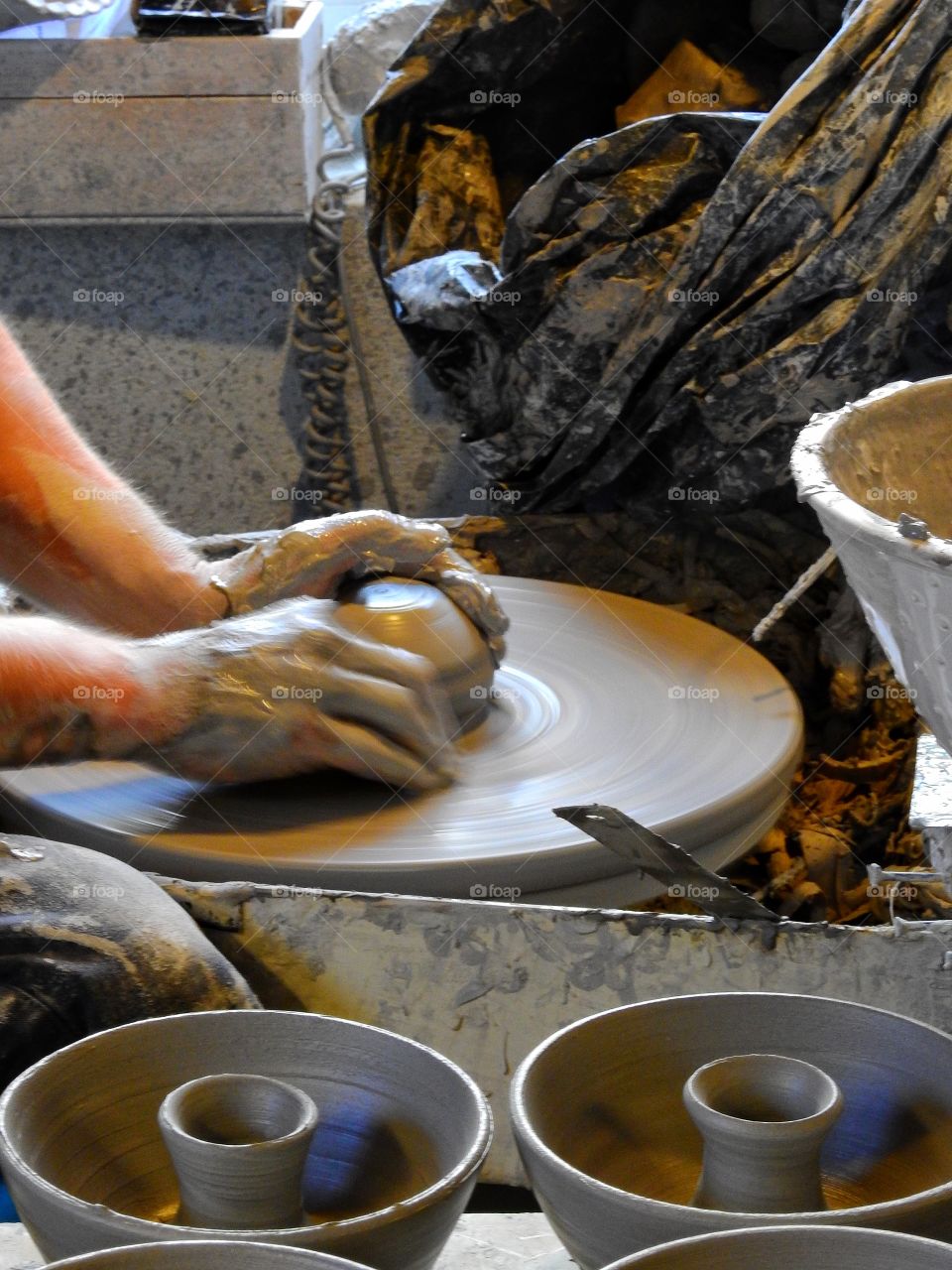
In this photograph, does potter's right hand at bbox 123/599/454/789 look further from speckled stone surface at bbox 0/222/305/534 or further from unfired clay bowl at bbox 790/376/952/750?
speckled stone surface at bbox 0/222/305/534

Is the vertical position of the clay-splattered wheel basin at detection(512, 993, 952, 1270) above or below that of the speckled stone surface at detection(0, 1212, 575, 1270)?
above

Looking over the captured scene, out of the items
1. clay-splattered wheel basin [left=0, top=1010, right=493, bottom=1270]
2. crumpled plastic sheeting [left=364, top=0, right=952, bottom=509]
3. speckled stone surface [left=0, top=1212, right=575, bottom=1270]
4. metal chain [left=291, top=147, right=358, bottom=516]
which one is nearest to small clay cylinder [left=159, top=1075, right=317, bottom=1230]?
clay-splattered wheel basin [left=0, top=1010, right=493, bottom=1270]

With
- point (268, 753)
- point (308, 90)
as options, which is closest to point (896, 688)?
point (268, 753)

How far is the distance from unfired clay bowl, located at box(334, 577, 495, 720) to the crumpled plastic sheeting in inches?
29.3

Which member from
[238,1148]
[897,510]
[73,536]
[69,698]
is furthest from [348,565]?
[238,1148]

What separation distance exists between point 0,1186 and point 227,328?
268 centimetres

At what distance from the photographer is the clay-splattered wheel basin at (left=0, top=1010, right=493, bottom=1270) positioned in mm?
675

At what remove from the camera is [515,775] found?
5.46 ft

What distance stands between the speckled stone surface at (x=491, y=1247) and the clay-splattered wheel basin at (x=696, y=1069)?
90 millimetres

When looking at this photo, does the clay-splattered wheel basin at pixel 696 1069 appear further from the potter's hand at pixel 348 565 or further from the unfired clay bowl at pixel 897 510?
the potter's hand at pixel 348 565

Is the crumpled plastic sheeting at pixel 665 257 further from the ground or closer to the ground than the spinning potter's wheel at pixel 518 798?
further from the ground

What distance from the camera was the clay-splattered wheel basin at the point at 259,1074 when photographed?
26.6 inches

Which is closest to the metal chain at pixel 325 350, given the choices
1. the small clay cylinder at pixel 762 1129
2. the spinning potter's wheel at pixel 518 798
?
the spinning potter's wheel at pixel 518 798

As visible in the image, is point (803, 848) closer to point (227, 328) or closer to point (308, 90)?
point (227, 328)
